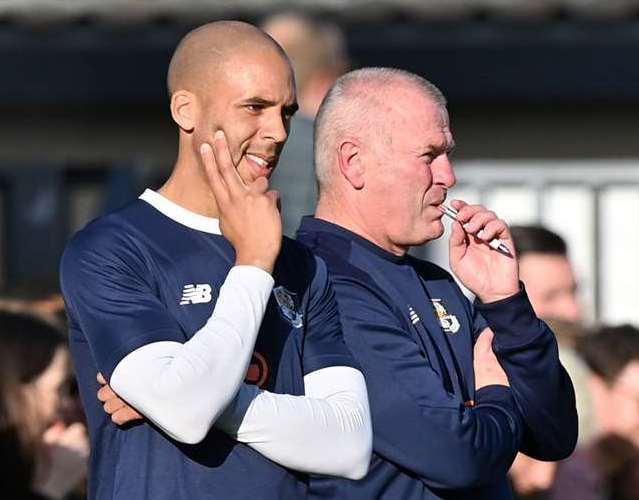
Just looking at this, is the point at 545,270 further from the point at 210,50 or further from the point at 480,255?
the point at 210,50

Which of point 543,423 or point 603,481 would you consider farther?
point 603,481

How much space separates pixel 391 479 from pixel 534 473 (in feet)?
6.48

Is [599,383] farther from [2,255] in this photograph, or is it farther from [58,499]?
[2,255]

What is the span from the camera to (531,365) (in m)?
4.84

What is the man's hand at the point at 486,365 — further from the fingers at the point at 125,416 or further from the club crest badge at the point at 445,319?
the fingers at the point at 125,416

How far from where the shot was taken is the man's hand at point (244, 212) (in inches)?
169

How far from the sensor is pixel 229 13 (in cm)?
1027

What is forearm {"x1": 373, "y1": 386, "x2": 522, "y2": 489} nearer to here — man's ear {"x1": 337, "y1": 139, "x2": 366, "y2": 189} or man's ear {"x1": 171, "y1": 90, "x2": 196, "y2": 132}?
man's ear {"x1": 337, "y1": 139, "x2": 366, "y2": 189}

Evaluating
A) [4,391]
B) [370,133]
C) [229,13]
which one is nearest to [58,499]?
[4,391]

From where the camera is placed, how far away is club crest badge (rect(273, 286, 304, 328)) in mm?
4441

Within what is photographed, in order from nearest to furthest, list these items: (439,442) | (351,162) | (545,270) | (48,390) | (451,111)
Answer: (439,442) < (351,162) < (48,390) < (545,270) < (451,111)

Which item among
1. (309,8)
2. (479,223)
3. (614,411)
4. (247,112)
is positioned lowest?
(614,411)

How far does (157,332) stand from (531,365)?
1045mm

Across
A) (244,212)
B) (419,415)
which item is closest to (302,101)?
(419,415)
